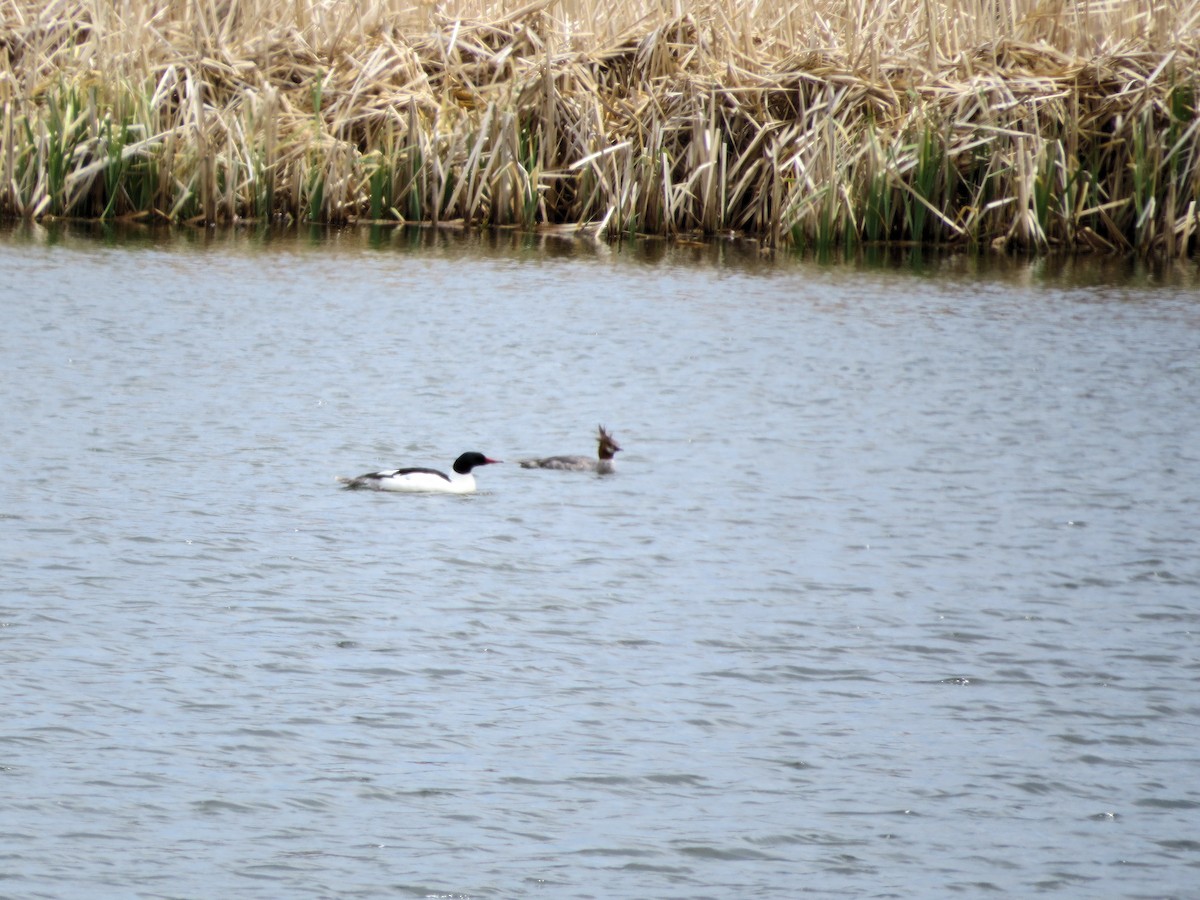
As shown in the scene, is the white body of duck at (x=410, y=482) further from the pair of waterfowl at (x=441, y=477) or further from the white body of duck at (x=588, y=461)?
the white body of duck at (x=588, y=461)

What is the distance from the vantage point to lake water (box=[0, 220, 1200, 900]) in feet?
19.9

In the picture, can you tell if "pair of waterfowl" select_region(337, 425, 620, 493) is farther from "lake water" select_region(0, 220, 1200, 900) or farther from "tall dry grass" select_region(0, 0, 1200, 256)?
"tall dry grass" select_region(0, 0, 1200, 256)

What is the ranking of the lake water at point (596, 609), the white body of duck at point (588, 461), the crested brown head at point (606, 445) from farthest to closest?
the crested brown head at point (606, 445) < the white body of duck at point (588, 461) < the lake water at point (596, 609)

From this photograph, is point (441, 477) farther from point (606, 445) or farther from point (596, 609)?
point (596, 609)

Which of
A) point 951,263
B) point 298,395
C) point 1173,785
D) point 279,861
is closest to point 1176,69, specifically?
point 951,263

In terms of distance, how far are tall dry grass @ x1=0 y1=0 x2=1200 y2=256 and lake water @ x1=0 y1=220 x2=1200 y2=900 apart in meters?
3.85

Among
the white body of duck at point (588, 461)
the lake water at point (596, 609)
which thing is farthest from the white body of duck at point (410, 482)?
the white body of duck at point (588, 461)

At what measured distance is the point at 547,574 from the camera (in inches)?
371

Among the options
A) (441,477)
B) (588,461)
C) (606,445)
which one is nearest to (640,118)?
(606,445)

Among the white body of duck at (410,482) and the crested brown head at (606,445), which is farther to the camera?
the crested brown head at (606,445)

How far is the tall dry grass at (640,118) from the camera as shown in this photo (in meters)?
21.0

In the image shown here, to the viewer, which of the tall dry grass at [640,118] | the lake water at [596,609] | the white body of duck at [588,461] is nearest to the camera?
the lake water at [596,609]

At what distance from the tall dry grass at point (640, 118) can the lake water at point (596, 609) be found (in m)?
3.85

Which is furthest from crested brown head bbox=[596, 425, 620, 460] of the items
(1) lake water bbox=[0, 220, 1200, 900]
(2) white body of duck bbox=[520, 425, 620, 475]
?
(1) lake water bbox=[0, 220, 1200, 900]
